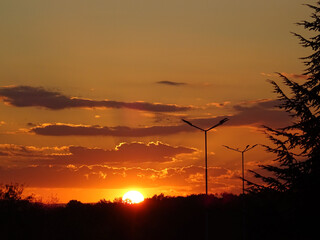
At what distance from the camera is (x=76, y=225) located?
3012 inches

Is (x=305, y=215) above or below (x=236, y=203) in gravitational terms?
below

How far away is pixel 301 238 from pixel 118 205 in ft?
183

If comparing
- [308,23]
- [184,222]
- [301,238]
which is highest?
[308,23]

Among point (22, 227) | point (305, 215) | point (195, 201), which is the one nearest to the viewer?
point (305, 215)

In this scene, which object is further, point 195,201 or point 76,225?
point 195,201

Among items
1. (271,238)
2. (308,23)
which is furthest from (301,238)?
(308,23)

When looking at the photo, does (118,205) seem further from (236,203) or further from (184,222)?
(236,203)

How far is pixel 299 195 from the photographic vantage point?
31859 millimetres

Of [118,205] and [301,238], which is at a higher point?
[118,205]

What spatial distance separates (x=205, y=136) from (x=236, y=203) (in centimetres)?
3706

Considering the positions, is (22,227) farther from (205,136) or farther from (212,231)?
(205,136)

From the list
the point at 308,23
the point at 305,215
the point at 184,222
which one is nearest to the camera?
the point at 305,215

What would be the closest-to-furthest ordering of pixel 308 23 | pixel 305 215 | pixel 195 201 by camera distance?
pixel 305 215 < pixel 308 23 < pixel 195 201

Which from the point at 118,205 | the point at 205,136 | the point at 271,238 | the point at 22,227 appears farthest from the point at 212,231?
the point at 271,238
